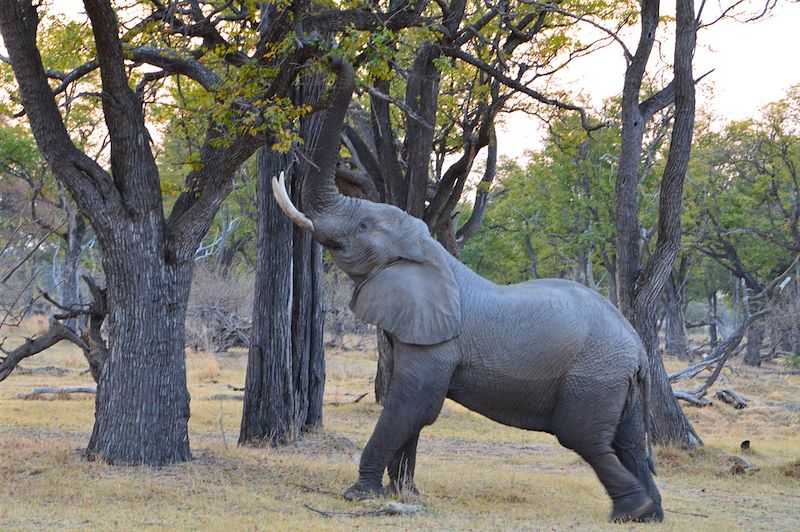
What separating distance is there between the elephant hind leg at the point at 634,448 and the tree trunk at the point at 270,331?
227 inches

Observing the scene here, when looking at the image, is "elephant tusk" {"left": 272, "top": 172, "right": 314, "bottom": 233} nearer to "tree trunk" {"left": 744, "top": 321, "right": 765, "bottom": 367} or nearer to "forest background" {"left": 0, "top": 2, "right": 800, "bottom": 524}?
"forest background" {"left": 0, "top": 2, "right": 800, "bottom": 524}

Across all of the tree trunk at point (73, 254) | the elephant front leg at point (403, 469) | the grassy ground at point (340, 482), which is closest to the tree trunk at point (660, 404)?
the grassy ground at point (340, 482)

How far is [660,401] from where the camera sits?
15133mm

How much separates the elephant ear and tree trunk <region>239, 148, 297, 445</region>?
4664mm

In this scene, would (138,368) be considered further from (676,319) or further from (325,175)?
(676,319)

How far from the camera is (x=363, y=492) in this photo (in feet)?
31.7

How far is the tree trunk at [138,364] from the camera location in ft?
36.5

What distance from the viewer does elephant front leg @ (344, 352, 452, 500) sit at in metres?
9.41

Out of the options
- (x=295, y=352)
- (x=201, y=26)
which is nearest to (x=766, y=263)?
(x=295, y=352)

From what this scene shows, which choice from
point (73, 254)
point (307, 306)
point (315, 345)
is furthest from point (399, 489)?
point (73, 254)

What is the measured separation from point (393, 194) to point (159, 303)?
9125 millimetres

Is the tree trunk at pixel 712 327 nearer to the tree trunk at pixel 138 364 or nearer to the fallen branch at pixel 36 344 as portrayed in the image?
the fallen branch at pixel 36 344

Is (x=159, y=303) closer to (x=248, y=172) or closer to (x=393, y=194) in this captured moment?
(x=393, y=194)

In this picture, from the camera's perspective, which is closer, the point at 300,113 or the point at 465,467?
the point at 300,113
